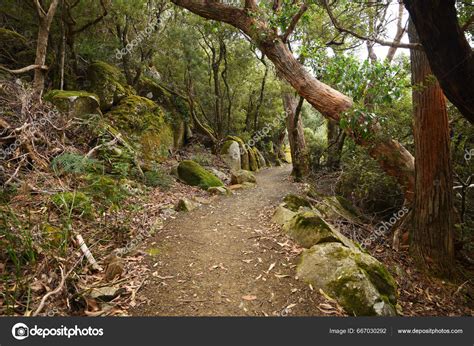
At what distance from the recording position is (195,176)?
7.48 metres

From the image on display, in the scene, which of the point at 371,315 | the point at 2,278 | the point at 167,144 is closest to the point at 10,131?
the point at 2,278

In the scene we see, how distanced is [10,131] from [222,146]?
29.4 feet

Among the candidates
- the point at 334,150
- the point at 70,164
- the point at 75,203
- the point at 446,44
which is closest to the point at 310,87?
the point at 446,44

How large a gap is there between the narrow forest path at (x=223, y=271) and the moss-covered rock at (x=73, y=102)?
4.41 m

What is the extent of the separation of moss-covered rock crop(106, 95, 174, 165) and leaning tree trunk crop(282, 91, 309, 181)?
16.8 feet

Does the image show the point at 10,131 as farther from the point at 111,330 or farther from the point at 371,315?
the point at 371,315

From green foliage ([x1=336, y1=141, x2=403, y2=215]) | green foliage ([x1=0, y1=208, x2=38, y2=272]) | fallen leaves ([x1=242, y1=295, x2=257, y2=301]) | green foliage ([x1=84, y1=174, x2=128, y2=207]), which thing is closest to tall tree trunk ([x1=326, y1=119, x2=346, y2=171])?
green foliage ([x1=336, y1=141, x2=403, y2=215])

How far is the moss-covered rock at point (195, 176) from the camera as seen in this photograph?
7398 mm

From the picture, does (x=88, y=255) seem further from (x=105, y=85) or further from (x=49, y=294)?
(x=105, y=85)

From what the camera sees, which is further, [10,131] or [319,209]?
[319,209]

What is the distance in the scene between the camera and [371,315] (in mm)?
2643

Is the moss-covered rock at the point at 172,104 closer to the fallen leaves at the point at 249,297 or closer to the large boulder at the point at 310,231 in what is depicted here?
the large boulder at the point at 310,231

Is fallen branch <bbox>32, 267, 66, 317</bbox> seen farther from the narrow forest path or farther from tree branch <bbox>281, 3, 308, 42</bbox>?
tree branch <bbox>281, 3, 308, 42</bbox>

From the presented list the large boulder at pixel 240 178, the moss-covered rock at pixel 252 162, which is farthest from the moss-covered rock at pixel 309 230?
the moss-covered rock at pixel 252 162
